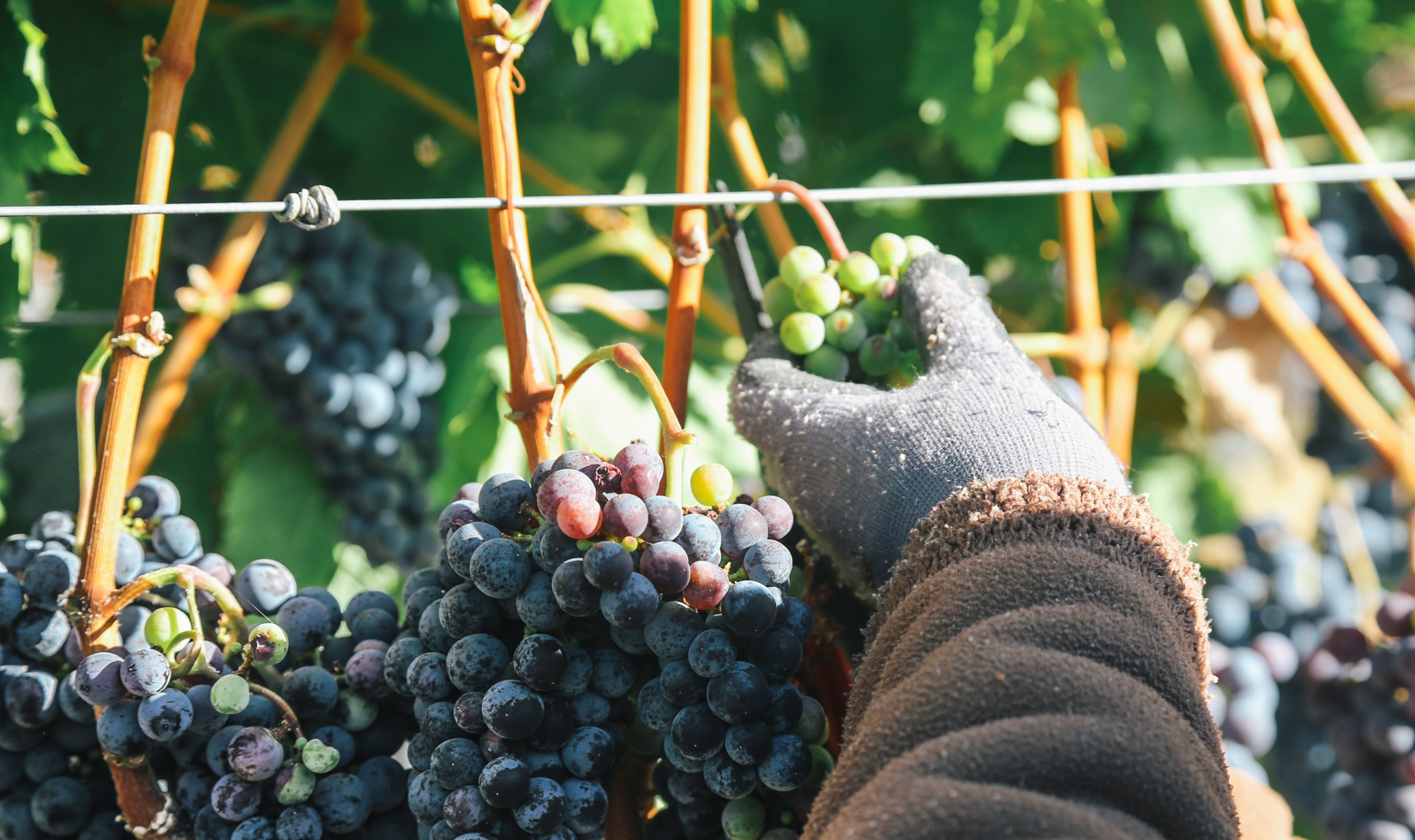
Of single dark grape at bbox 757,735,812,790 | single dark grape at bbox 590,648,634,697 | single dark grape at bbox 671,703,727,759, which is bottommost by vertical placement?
single dark grape at bbox 757,735,812,790

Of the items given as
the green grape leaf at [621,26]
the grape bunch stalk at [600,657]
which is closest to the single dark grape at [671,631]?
the grape bunch stalk at [600,657]

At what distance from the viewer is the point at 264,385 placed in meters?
0.94

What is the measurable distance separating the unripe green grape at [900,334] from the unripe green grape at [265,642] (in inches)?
15.4

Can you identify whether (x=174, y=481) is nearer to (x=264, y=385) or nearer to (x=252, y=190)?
(x=264, y=385)

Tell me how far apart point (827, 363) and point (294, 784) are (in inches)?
14.4

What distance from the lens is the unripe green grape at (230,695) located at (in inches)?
17.7

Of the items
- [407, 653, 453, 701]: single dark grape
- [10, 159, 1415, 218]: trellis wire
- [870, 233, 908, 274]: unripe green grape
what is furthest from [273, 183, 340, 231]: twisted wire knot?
[870, 233, 908, 274]: unripe green grape

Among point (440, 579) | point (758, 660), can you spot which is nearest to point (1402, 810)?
point (758, 660)

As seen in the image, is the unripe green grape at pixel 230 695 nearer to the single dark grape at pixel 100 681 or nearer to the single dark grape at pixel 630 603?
the single dark grape at pixel 100 681

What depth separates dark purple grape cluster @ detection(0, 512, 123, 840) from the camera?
1.61 feet

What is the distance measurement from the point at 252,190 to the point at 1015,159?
2.83 feet

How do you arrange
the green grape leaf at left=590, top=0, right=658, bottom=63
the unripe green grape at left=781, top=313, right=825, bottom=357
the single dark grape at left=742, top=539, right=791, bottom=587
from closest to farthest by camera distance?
the single dark grape at left=742, top=539, right=791, bottom=587, the unripe green grape at left=781, top=313, right=825, bottom=357, the green grape leaf at left=590, top=0, right=658, bottom=63

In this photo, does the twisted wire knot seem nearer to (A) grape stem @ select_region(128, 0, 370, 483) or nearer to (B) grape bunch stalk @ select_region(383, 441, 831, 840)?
(B) grape bunch stalk @ select_region(383, 441, 831, 840)

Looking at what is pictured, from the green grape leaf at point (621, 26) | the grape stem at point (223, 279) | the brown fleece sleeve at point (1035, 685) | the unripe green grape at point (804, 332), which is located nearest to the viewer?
the brown fleece sleeve at point (1035, 685)
